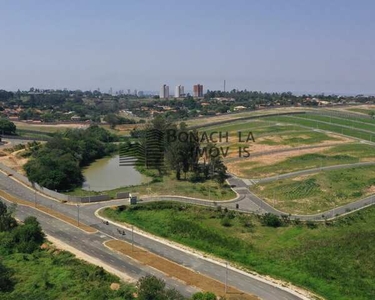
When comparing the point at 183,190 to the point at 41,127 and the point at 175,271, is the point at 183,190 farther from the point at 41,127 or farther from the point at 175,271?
the point at 41,127

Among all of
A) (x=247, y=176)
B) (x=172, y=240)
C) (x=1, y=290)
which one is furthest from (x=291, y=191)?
(x=1, y=290)

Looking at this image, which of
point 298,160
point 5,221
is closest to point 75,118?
point 298,160

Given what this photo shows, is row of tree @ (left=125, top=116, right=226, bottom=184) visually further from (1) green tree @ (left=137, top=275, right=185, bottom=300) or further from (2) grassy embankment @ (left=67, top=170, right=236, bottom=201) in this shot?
(1) green tree @ (left=137, top=275, right=185, bottom=300)

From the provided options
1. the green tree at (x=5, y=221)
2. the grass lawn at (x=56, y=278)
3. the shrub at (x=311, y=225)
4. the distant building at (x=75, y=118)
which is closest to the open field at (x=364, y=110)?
the distant building at (x=75, y=118)

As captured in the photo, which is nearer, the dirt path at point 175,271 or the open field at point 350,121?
the dirt path at point 175,271

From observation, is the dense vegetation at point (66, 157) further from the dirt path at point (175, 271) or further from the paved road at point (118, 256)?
the dirt path at point (175, 271)

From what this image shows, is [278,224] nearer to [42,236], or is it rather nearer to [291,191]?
[291,191]
